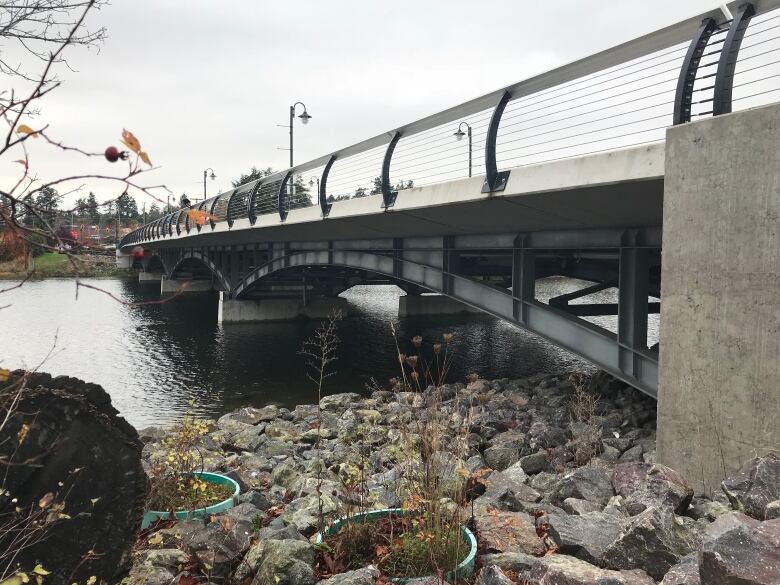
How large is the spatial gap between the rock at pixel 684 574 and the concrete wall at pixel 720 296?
264 cm

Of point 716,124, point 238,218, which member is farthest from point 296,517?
point 238,218

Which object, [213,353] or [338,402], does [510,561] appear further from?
[213,353]

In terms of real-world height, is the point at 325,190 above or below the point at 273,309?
above

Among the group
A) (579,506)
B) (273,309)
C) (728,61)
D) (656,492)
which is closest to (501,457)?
(579,506)

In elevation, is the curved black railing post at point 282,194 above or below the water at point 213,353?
above

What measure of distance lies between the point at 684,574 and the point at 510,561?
3.11 ft

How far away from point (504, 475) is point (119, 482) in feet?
14.6

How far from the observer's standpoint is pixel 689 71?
20.5ft

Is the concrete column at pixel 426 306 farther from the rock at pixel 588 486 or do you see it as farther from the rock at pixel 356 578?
the rock at pixel 356 578

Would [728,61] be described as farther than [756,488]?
Yes

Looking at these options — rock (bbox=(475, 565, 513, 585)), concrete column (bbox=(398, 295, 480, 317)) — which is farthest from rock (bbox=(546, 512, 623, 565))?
concrete column (bbox=(398, 295, 480, 317))

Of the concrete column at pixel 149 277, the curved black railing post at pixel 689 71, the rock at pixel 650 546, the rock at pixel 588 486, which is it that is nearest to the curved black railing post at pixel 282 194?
the curved black railing post at pixel 689 71

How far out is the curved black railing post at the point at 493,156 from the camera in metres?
8.81

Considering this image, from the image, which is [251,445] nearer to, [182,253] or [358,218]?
[358,218]
